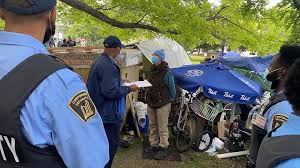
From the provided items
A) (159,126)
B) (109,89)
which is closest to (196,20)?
(159,126)

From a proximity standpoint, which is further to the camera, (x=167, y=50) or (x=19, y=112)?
(x=167, y=50)

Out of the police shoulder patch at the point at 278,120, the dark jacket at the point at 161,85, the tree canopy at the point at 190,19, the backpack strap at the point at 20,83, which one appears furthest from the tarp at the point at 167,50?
the backpack strap at the point at 20,83

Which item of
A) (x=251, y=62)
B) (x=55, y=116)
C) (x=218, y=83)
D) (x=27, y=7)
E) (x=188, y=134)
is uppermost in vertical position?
(x=27, y=7)

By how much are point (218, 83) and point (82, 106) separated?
5.55 metres

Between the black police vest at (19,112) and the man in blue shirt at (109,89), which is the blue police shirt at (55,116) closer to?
the black police vest at (19,112)

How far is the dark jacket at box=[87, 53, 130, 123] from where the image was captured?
439cm

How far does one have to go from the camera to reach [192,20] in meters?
5.84

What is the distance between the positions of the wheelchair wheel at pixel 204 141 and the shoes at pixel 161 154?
0.74m

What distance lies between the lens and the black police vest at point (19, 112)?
4.07 ft

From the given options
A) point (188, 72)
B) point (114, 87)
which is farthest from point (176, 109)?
point (114, 87)

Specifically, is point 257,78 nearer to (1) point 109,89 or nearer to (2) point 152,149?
→ (2) point 152,149

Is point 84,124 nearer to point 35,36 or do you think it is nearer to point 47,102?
point 47,102

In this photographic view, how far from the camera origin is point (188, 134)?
6.91m

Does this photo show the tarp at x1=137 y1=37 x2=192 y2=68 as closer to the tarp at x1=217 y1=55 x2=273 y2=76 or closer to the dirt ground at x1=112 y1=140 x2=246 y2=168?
the tarp at x1=217 y1=55 x2=273 y2=76
